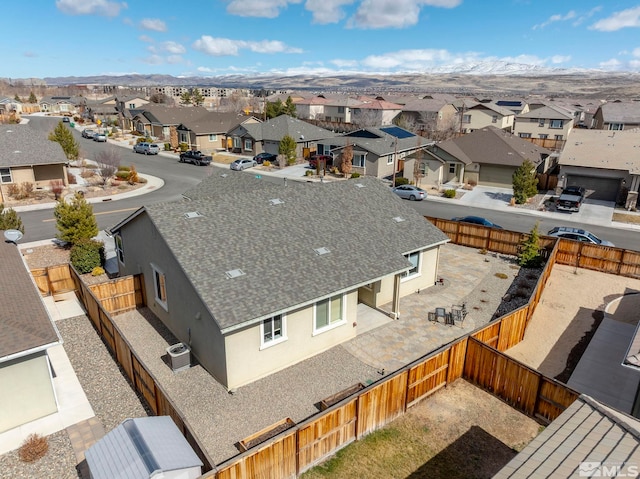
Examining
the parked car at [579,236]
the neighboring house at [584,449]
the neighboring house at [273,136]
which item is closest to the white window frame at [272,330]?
the neighboring house at [584,449]

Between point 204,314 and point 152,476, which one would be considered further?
point 204,314

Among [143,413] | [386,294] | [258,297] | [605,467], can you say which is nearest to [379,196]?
[386,294]

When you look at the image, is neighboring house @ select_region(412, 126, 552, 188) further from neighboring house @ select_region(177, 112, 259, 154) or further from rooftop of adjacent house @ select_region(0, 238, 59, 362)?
rooftop of adjacent house @ select_region(0, 238, 59, 362)

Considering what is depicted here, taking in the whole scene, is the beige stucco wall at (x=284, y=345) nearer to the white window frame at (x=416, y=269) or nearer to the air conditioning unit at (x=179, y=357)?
the air conditioning unit at (x=179, y=357)

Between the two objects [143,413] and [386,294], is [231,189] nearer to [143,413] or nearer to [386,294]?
[386,294]

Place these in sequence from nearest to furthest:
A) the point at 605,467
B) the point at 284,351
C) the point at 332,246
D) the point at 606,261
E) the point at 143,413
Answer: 1. the point at 605,467
2. the point at 143,413
3. the point at 284,351
4. the point at 332,246
5. the point at 606,261

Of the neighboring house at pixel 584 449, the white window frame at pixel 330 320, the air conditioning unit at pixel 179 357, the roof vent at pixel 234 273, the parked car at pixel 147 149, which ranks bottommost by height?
the air conditioning unit at pixel 179 357

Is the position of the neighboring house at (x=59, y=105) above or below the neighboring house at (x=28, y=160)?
above
